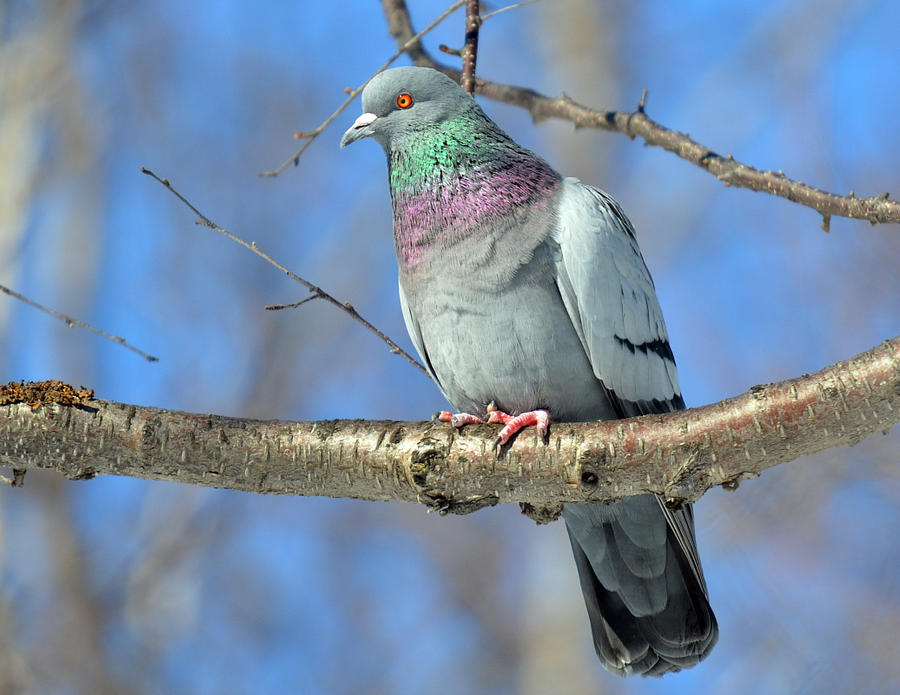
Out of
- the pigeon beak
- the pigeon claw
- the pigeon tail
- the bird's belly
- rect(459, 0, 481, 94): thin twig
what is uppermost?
rect(459, 0, 481, 94): thin twig

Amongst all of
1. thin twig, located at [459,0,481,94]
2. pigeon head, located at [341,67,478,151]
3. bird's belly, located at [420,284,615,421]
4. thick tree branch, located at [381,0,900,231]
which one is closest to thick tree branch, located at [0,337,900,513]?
bird's belly, located at [420,284,615,421]

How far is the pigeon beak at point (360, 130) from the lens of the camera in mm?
4672

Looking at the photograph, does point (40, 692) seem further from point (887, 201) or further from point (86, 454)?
point (887, 201)

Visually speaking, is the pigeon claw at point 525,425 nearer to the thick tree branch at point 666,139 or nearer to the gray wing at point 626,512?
the gray wing at point 626,512

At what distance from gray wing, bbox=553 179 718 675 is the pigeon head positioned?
2.53 ft

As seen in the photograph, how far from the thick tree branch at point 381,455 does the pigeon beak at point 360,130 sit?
1905mm

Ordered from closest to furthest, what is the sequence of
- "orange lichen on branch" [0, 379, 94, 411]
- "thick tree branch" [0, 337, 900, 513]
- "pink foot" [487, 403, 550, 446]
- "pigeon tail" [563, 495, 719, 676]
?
1. "thick tree branch" [0, 337, 900, 513]
2. "orange lichen on branch" [0, 379, 94, 411]
3. "pink foot" [487, 403, 550, 446]
4. "pigeon tail" [563, 495, 719, 676]

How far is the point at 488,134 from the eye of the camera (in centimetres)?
443

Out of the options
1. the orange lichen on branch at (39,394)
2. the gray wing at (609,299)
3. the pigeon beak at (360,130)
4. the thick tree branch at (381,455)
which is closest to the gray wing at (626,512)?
the gray wing at (609,299)

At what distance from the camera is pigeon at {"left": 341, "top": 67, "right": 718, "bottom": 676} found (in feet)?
13.1

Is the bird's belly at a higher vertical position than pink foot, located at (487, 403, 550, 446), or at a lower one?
higher

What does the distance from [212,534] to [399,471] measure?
6.28 metres

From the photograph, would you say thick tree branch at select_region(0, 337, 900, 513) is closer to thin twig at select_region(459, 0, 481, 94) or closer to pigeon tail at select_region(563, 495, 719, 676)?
pigeon tail at select_region(563, 495, 719, 676)

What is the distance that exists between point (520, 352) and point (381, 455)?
93cm
